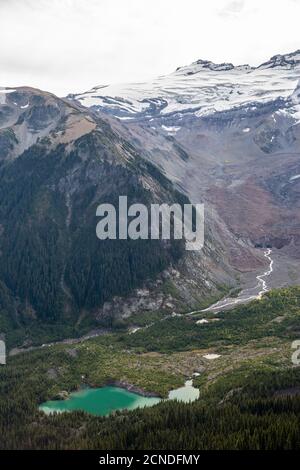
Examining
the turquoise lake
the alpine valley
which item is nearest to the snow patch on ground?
the alpine valley

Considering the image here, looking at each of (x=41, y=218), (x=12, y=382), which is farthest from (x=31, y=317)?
(x=12, y=382)

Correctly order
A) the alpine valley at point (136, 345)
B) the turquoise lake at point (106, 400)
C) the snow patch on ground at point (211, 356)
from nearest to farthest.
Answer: the alpine valley at point (136, 345) < the turquoise lake at point (106, 400) < the snow patch on ground at point (211, 356)

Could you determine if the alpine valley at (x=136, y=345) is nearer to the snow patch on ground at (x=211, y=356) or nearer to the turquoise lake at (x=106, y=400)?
the snow patch on ground at (x=211, y=356)

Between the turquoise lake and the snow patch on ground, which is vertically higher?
the snow patch on ground

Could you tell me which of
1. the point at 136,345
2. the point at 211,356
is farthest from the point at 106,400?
the point at 136,345

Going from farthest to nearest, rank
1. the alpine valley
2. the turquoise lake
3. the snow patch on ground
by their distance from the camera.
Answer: the snow patch on ground → the turquoise lake → the alpine valley

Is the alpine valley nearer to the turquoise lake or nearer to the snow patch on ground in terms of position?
the snow patch on ground

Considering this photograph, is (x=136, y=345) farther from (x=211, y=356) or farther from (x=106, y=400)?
(x=106, y=400)

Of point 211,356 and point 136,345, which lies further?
point 136,345

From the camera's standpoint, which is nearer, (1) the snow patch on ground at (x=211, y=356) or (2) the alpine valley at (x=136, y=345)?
(2) the alpine valley at (x=136, y=345)

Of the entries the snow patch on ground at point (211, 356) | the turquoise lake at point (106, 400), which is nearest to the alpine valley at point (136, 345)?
the snow patch on ground at point (211, 356)

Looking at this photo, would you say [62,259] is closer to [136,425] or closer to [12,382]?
[12,382]

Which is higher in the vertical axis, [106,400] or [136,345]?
[136,345]
